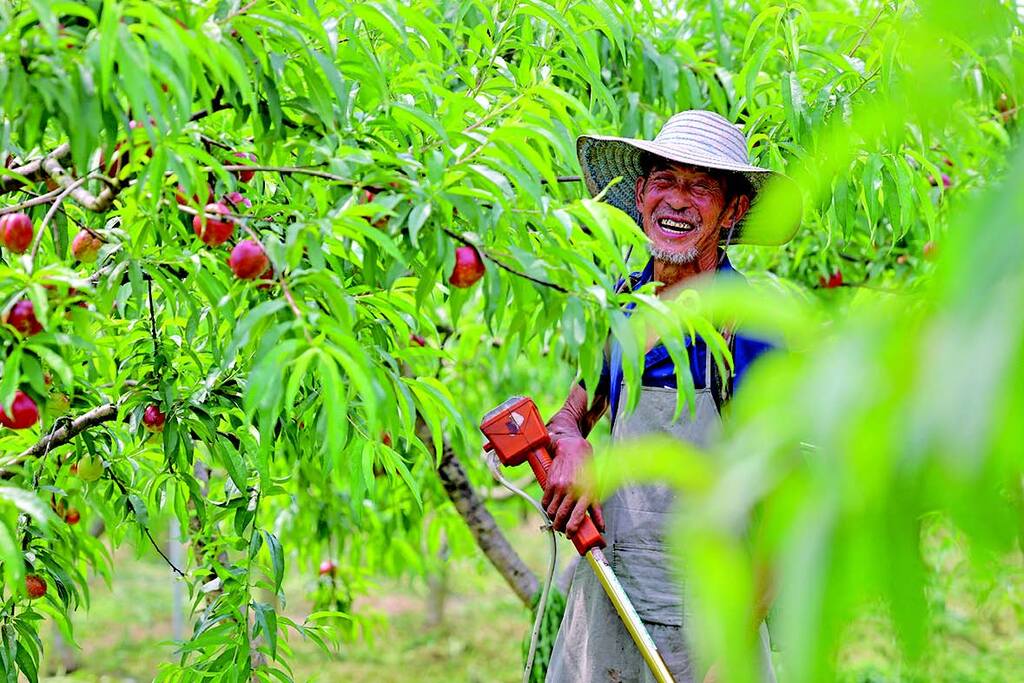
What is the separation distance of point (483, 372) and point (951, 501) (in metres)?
3.95

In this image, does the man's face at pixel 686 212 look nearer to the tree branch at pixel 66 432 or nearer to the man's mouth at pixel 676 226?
the man's mouth at pixel 676 226

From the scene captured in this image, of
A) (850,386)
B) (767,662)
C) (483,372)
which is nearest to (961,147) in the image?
(767,662)

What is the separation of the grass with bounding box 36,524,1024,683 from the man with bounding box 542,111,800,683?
2.60 m

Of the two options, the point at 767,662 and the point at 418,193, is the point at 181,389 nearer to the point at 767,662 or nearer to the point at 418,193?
the point at 418,193

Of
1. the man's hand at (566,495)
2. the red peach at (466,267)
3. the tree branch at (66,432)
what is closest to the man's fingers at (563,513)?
the man's hand at (566,495)

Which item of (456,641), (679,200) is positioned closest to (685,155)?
(679,200)

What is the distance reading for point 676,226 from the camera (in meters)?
2.27

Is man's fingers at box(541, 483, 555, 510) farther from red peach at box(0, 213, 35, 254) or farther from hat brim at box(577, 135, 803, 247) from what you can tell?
red peach at box(0, 213, 35, 254)

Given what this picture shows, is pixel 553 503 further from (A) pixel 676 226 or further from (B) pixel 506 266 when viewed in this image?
(B) pixel 506 266

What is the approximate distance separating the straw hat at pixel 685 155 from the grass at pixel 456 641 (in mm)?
2666

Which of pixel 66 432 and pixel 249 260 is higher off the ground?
pixel 249 260

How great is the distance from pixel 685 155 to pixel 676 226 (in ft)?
0.46

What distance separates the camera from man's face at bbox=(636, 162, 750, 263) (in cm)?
224

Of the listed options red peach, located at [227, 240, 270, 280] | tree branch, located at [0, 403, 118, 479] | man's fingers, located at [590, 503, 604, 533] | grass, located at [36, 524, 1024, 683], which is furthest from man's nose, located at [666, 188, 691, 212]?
grass, located at [36, 524, 1024, 683]
